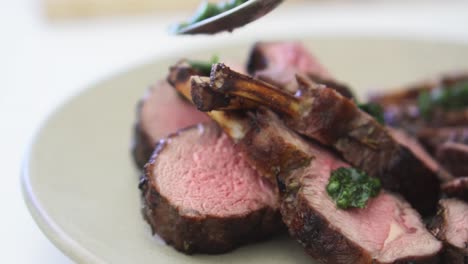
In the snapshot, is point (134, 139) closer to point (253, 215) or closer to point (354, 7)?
point (253, 215)

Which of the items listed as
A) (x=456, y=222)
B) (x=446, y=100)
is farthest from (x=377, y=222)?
(x=446, y=100)

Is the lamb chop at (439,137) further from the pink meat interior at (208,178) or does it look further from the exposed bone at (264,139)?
the pink meat interior at (208,178)

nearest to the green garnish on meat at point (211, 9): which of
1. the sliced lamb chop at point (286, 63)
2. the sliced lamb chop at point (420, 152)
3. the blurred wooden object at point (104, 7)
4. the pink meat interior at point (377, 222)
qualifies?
the sliced lamb chop at point (286, 63)

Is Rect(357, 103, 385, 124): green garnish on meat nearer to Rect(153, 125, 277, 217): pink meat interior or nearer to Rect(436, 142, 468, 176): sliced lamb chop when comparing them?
Rect(436, 142, 468, 176): sliced lamb chop

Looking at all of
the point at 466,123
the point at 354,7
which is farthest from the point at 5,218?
the point at 354,7

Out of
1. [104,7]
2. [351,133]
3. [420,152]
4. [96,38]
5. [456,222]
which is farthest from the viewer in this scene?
[104,7]

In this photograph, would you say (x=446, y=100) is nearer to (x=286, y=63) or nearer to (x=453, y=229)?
(x=286, y=63)
